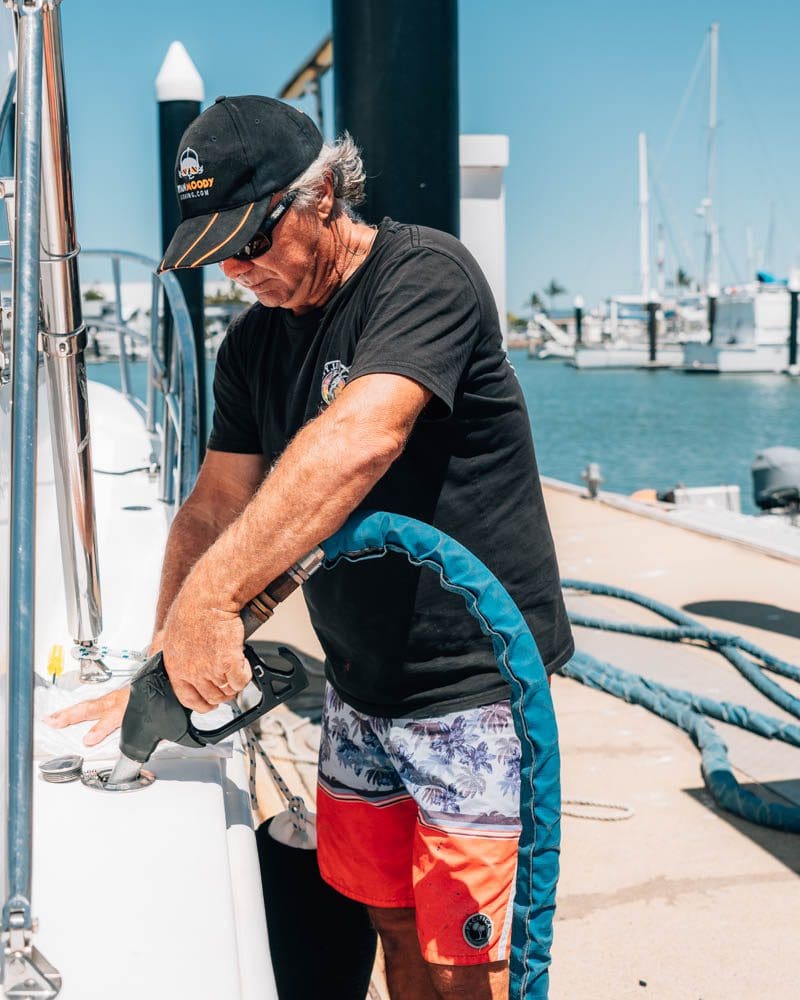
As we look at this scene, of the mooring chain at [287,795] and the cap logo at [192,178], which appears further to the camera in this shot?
the mooring chain at [287,795]

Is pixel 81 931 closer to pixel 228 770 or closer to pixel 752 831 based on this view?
pixel 228 770

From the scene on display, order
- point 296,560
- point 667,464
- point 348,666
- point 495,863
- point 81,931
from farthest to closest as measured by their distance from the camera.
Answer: point 667,464 < point 348,666 < point 495,863 < point 296,560 < point 81,931

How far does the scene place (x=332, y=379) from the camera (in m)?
1.75

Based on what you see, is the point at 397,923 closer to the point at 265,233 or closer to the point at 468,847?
the point at 468,847

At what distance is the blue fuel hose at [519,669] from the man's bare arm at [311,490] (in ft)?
0.18

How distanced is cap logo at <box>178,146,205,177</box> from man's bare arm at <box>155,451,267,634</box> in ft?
1.97

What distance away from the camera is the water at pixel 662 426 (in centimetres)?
3519

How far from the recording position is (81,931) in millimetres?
1319

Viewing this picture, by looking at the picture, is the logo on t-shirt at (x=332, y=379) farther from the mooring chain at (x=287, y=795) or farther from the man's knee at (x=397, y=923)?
the man's knee at (x=397, y=923)

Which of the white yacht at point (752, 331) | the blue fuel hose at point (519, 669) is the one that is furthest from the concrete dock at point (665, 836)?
the white yacht at point (752, 331)

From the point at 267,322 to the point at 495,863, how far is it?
0.99 m

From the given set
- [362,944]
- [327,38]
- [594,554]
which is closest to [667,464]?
[594,554]

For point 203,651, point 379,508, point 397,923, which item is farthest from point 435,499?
point 397,923

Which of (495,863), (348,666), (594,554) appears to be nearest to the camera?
(495,863)
